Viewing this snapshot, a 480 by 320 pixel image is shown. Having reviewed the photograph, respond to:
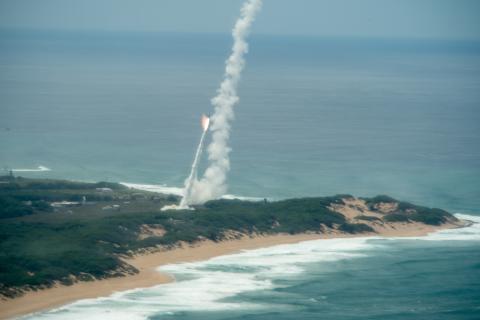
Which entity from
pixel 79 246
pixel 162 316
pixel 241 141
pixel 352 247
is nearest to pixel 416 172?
pixel 241 141

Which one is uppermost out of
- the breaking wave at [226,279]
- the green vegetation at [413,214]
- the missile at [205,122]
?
the missile at [205,122]

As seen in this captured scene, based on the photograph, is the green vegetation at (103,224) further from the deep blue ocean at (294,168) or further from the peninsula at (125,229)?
the deep blue ocean at (294,168)

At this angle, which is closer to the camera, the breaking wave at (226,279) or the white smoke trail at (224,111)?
the breaking wave at (226,279)

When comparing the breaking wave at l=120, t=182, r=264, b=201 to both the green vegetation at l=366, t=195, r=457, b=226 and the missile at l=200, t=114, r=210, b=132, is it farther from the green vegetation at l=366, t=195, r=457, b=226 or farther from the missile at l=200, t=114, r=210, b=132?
the missile at l=200, t=114, r=210, b=132

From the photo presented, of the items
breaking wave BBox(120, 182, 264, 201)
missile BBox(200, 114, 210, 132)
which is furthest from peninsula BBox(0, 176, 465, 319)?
missile BBox(200, 114, 210, 132)

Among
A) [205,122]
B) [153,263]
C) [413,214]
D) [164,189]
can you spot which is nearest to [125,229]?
[153,263]

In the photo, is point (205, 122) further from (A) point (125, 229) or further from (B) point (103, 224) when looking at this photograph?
(B) point (103, 224)

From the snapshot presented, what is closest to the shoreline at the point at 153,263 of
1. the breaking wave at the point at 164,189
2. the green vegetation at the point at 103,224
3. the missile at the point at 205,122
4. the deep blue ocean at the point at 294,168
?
the green vegetation at the point at 103,224
